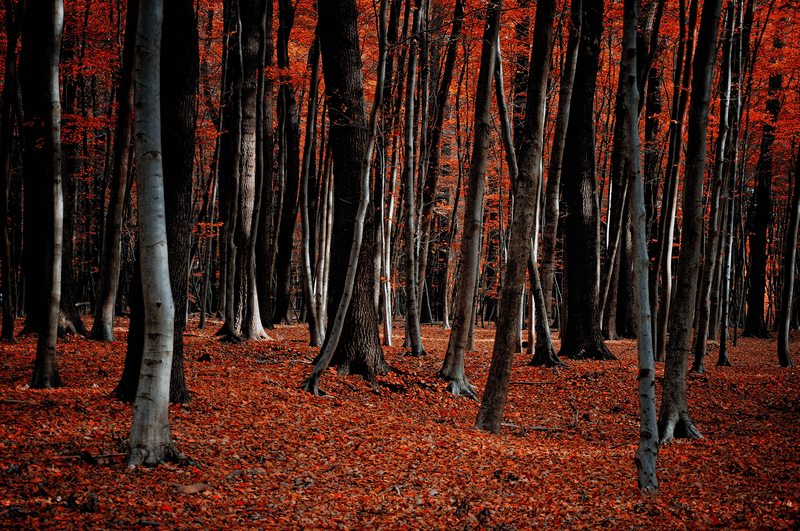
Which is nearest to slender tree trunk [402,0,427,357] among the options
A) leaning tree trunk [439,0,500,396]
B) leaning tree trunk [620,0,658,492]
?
leaning tree trunk [439,0,500,396]

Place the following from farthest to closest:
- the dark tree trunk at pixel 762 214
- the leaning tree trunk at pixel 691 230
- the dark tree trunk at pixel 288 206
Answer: the dark tree trunk at pixel 762 214, the dark tree trunk at pixel 288 206, the leaning tree trunk at pixel 691 230

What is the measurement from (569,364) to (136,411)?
943 cm

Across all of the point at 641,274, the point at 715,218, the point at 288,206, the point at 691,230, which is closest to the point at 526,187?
the point at 641,274

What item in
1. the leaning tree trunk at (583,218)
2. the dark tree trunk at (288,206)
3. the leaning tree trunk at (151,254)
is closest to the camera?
the leaning tree trunk at (151,254)

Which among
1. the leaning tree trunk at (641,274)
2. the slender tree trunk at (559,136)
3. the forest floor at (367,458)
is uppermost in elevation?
the slender tree trunk at (559,136)

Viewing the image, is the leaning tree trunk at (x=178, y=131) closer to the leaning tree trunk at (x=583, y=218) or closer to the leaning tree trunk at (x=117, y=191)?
the leaning tree trunk at (x=117, y=191)

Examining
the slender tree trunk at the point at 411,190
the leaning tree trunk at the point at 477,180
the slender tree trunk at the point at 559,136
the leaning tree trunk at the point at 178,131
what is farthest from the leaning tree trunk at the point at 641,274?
the slender tree trunk at the point at 411,190

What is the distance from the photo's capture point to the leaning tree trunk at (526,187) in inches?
253

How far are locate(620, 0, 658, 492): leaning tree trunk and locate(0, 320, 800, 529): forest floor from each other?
37 centimetres

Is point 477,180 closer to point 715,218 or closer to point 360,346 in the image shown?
point 360,346

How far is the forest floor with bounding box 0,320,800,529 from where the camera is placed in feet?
14.1

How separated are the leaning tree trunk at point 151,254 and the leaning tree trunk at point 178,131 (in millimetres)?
1569

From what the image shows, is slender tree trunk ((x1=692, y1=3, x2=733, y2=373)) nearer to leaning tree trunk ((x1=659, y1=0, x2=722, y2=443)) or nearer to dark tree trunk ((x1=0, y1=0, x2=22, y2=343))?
leaning tree trunk ((x1=659, y1=0, x2=722, y2=443))

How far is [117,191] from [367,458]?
19.3ft
